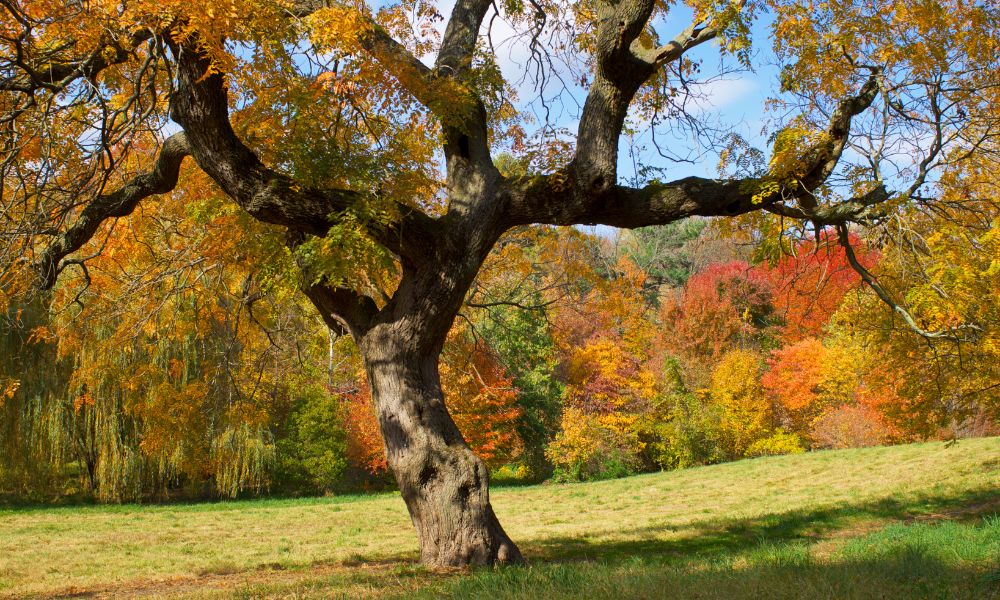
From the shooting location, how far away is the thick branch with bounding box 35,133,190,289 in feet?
24.5

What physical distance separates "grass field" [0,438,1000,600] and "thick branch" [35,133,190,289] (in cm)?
355

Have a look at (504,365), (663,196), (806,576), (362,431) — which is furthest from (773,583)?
(362,431)

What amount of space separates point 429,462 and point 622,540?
4.84 m

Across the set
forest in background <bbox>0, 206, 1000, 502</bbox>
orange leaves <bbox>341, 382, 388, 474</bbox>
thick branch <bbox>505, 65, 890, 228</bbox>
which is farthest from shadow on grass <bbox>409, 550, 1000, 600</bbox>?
orange leaves <bbox>341, 382, 388, 474</bbox>

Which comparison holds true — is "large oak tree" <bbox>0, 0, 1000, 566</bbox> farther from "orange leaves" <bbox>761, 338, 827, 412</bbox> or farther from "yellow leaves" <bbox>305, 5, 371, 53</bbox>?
"orange leaves" <bbox>761, 338, 827, 412</bbox>

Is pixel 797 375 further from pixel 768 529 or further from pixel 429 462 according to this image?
pixel 429 462

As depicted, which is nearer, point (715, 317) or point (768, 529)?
point (768, 529)

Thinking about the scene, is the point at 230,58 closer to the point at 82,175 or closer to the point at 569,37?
the point at 82,175

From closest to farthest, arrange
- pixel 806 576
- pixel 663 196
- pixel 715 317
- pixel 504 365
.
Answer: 1. pixel 806 576
2. pixel 663 196
3. pixel 504 365
4. pixel 715 317

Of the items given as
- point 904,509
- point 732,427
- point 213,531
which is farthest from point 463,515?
point 732,427

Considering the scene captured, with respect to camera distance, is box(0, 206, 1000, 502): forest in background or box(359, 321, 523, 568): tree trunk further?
box(0, 206, 1000, 502): forest in background

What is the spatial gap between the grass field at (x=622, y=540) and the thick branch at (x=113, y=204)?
11.6ft

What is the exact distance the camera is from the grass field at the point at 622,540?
4141mm

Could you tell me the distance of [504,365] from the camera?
1302 cm
